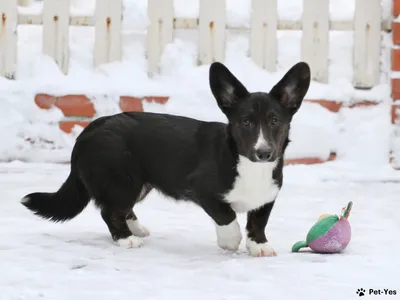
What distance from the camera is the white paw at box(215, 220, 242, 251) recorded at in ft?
10.0

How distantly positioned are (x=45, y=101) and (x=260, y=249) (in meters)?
2.65

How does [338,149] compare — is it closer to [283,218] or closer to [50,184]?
[283,218]

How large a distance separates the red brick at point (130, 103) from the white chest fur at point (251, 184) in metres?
2.31

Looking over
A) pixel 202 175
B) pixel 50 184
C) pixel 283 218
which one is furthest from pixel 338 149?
pixel 202 175

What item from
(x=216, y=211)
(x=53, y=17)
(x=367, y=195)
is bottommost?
(x=367, y=195)

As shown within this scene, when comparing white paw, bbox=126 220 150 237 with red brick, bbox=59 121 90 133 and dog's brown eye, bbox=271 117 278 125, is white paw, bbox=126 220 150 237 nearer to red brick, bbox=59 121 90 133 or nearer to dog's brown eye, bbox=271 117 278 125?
dog's brown eye, bbox=271 117 278 125

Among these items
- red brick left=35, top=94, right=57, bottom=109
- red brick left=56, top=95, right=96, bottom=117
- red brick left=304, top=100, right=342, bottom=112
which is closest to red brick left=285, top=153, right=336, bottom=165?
red brick left=304, top=100, right=342, bottom=112

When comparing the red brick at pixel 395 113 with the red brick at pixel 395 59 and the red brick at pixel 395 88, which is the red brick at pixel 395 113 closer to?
the red brick at pixel 395 88

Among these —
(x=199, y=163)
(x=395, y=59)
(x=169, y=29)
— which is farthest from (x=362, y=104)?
(x=199, y=163)

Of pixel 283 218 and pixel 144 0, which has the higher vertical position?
pixel 144 0

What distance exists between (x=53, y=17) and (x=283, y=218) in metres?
2.39

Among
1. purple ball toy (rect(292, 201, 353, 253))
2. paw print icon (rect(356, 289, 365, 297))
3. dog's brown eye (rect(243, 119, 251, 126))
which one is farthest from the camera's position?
purple ball toy (rect(292, 201, 353, 253))

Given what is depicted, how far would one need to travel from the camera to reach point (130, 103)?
5.23 meters

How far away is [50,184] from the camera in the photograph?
461 cm
